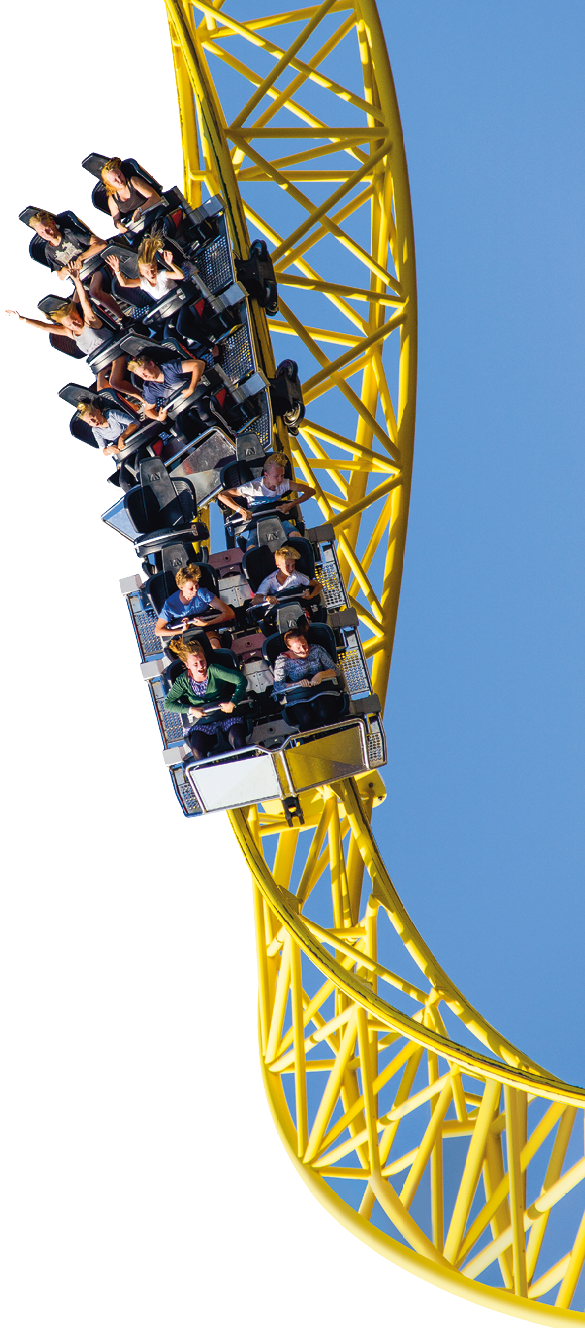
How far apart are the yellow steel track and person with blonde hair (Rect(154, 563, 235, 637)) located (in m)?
1.61

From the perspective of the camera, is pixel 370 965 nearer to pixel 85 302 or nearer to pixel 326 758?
pixel 326 758

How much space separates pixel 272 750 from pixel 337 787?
1976 mm

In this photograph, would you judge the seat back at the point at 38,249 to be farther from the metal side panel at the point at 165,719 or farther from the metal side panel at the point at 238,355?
the metal side panel at the point at 165,719

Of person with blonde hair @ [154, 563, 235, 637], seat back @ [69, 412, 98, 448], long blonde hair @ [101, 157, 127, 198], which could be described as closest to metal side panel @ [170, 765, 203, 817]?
person with blonde hair @ [154, 563, 235, 637]

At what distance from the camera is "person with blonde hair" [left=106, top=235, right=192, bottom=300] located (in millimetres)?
9781

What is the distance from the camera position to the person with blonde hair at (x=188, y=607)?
950cm

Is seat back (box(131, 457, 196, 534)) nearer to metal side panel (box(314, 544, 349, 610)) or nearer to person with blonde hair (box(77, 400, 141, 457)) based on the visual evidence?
person with blonde hair (box(77, 400, 141, 457))

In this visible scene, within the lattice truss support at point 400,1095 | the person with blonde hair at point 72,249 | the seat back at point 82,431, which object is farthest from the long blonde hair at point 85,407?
the lattice truss support at point 400,1095

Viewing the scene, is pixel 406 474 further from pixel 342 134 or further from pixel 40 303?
pixel 40 303

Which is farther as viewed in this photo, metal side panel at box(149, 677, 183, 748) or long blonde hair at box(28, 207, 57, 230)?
metal side panel at box(149, 677, 183, 748)

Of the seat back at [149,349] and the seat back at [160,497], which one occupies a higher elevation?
the seat back at [149,349]

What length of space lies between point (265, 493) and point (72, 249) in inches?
97.9

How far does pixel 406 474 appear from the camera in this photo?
12391mm

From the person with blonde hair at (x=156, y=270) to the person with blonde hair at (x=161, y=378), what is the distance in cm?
51
